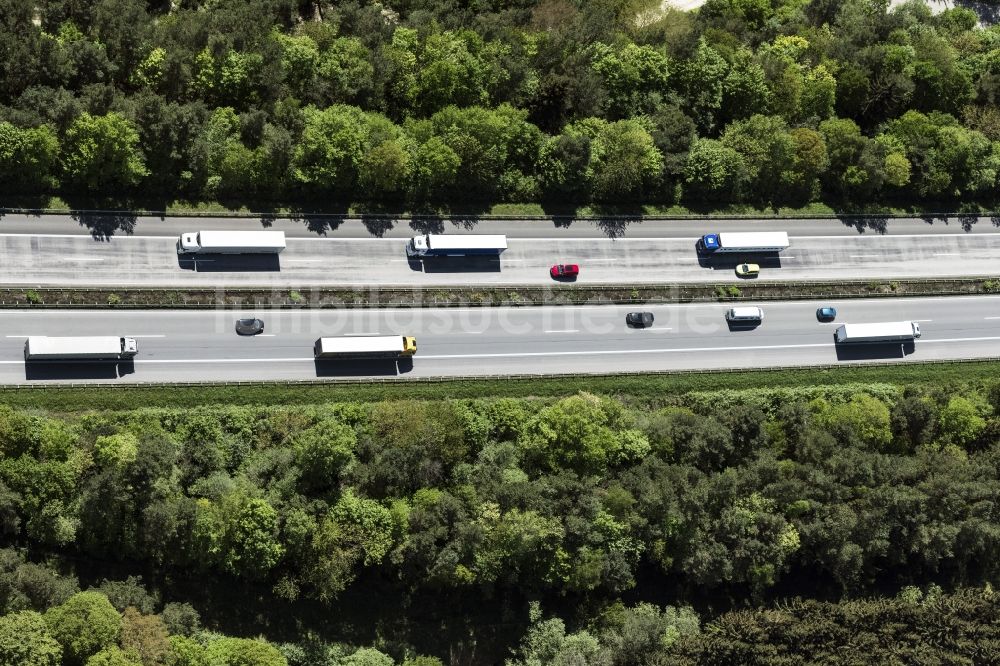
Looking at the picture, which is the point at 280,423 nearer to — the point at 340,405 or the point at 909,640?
the point at 340,405

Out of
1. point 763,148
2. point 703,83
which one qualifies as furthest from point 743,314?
point 703,83

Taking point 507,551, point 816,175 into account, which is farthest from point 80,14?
point 816,175

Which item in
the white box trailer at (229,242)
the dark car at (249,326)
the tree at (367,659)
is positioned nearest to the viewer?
the tree at (367,659)

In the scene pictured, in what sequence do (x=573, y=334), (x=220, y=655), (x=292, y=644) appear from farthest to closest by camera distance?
(x=573, y=334), (x=292, y=644), (x=220, y=655)

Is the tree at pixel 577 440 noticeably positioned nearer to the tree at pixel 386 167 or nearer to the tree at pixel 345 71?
the tree at pixel 386 167

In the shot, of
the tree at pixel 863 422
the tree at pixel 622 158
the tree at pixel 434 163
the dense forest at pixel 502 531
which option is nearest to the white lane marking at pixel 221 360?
the dense forest at pixel 502 531

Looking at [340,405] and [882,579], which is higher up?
[340,405]

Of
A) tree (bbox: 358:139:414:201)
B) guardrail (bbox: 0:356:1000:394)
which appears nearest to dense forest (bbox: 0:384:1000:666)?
guardrail (bbox: 0:356:1000:394)

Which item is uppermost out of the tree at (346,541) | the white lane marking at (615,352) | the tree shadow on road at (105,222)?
the tree shadow on road at (105,222)
